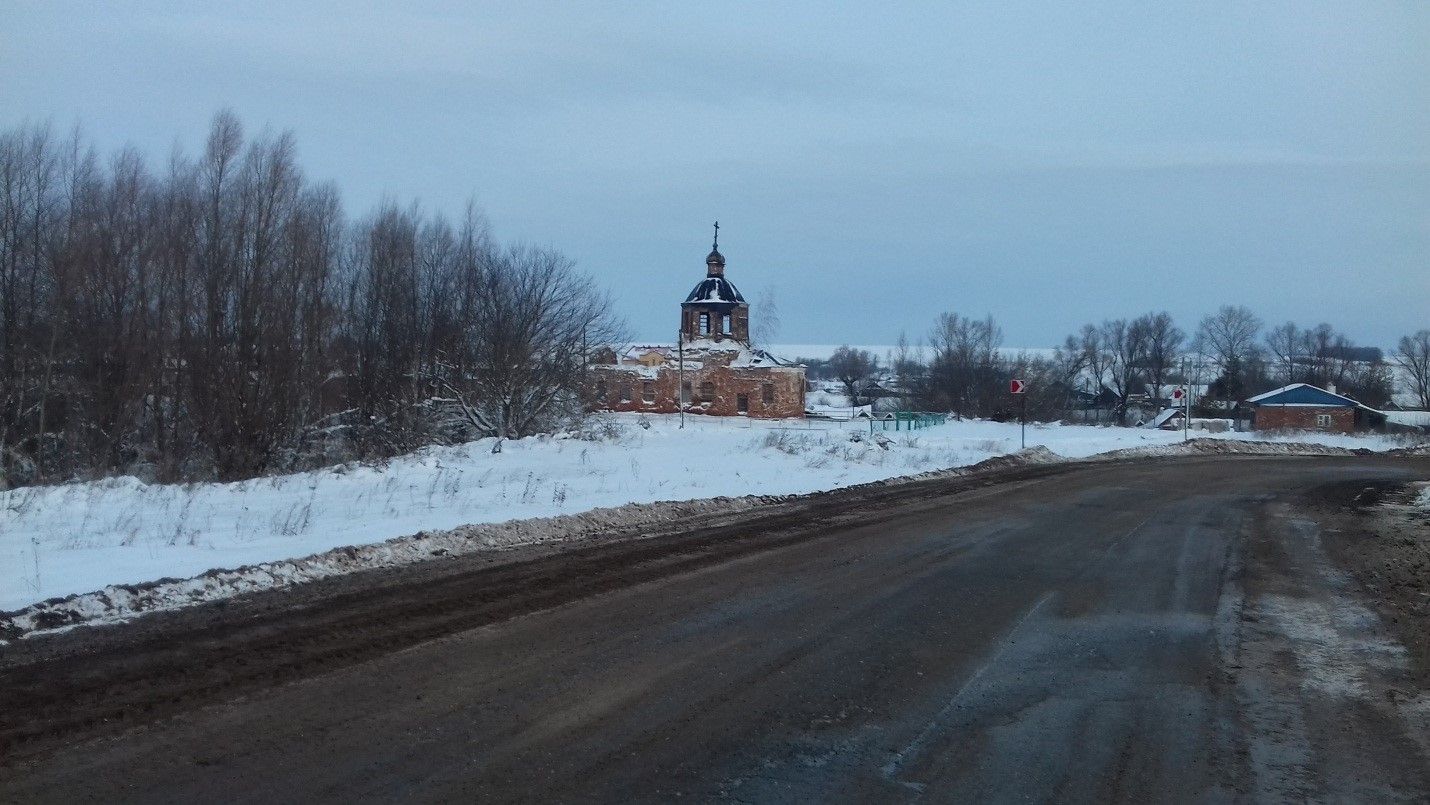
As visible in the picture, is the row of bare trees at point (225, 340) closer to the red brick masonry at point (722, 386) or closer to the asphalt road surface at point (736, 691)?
the asphalt road surface at point (736, 691)

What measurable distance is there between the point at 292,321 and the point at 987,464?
22.6 metres

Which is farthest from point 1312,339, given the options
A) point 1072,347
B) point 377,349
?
point 377,349

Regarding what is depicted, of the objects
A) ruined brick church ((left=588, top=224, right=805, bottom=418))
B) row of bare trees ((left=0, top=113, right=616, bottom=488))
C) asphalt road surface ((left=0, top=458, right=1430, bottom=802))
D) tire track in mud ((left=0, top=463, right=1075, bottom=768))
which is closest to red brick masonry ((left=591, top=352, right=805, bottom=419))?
ruined brick church ((left=588, top=224, right=805, bottom=418))

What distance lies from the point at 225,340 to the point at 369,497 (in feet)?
57.5

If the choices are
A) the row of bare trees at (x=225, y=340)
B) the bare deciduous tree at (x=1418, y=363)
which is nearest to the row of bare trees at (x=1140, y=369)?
the bare deciduous tree at (x=1418, y=363)

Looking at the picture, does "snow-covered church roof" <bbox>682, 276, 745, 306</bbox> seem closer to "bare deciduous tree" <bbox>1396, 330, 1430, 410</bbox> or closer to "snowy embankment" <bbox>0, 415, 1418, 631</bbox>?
"snowy embankment" <bbox>0, 415, 1418, 631</bbox>

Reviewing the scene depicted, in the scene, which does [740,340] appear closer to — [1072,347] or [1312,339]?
[1072,347]

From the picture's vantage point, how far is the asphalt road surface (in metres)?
5.28

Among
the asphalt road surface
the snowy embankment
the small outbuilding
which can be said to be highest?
the small outbuilding

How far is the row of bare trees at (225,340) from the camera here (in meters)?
30.6

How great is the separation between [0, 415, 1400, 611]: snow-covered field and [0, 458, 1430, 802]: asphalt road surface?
2.23 m

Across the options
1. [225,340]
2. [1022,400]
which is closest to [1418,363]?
[1022,400]

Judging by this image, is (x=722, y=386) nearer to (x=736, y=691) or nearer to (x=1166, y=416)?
(x=1166, y=416)

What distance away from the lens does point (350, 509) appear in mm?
15656
